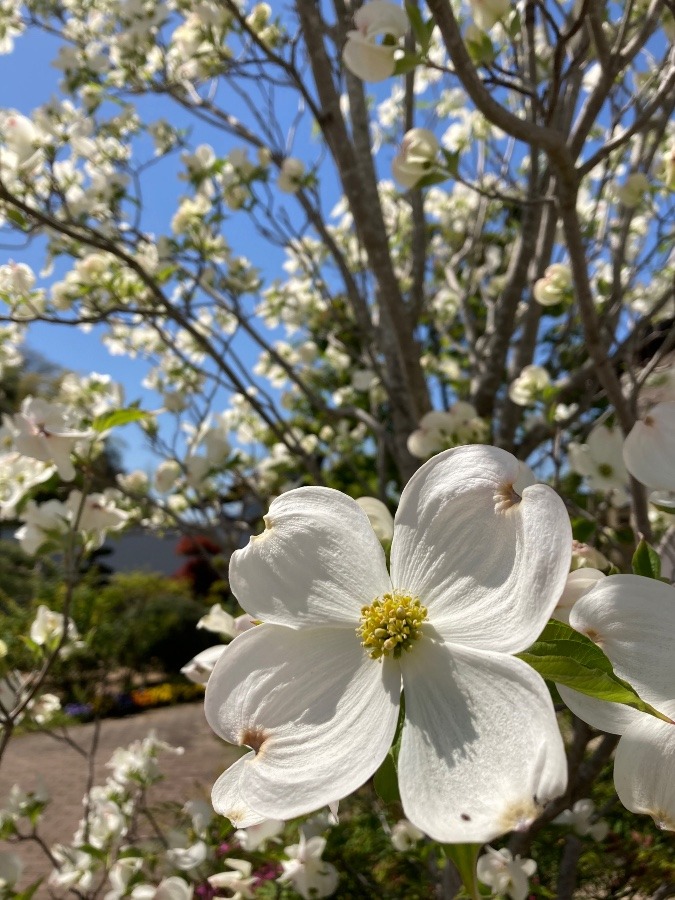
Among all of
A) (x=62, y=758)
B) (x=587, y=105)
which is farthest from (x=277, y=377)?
(x=62, y=758)

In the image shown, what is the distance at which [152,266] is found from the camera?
204 centimetres

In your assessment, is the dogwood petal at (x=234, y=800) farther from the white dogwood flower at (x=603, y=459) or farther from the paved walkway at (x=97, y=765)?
the paved walkway at (x=97, y=765)

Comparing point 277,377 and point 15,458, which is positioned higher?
point 277,377

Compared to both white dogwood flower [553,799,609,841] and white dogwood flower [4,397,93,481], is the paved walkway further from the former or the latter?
white dogwood flower [4,397,93,481]

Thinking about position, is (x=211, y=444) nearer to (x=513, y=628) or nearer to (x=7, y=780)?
(x=513, y=628)

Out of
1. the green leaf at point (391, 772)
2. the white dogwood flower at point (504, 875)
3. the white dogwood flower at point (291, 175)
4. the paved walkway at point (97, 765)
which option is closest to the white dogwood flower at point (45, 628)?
the white dogwood flower at point (504, 875)

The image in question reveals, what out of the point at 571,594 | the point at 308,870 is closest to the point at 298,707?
the point at 571,594

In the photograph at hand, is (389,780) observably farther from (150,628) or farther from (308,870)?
(150,628)

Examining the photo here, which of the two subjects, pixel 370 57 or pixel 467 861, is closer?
pixel 467 861

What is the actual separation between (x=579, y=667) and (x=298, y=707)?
155 millimetres

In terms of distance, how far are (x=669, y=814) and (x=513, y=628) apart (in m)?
0.12

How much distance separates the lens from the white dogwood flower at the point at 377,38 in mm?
793

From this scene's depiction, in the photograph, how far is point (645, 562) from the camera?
0.45 metres

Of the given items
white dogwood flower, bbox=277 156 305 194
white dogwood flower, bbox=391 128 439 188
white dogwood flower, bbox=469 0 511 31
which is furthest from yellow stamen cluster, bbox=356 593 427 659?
white dogwood flower, bbox=277 156 305 194
